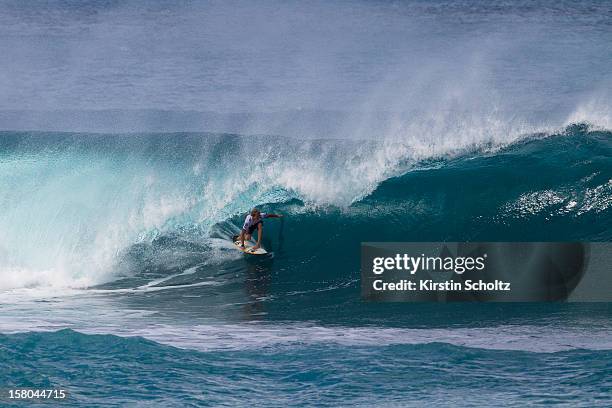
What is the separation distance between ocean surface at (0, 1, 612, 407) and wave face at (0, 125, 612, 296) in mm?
51

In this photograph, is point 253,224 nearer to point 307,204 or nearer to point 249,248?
point 249,248

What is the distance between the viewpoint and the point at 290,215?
16266 millimetres

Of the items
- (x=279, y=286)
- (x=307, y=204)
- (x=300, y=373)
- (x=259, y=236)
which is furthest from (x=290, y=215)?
(x=300, y=373)

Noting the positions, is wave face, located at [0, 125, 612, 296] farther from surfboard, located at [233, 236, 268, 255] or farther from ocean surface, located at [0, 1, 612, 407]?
surfboard, located at [233, 236, 268, 255]

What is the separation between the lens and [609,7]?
4106 cm

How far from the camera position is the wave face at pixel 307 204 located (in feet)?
50.3

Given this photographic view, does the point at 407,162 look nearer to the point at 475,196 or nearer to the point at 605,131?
the point at 475,196

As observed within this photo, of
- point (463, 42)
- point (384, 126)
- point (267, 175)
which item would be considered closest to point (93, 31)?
point (463, 42)

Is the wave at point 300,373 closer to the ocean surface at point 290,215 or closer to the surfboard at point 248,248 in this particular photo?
the ocean surface at point 290,215

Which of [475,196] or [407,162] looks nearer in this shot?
[475,196]

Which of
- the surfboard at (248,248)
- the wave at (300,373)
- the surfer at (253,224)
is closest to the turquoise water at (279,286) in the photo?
the wave at (300,373)

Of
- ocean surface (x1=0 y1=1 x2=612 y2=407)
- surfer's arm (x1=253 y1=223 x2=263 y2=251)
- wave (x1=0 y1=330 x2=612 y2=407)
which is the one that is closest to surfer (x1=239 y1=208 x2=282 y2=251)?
surfer's arm (x1=253 y1=223 x2=263 y2=251)

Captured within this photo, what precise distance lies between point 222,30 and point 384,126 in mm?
17596

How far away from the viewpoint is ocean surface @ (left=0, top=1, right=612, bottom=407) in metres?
10.1
